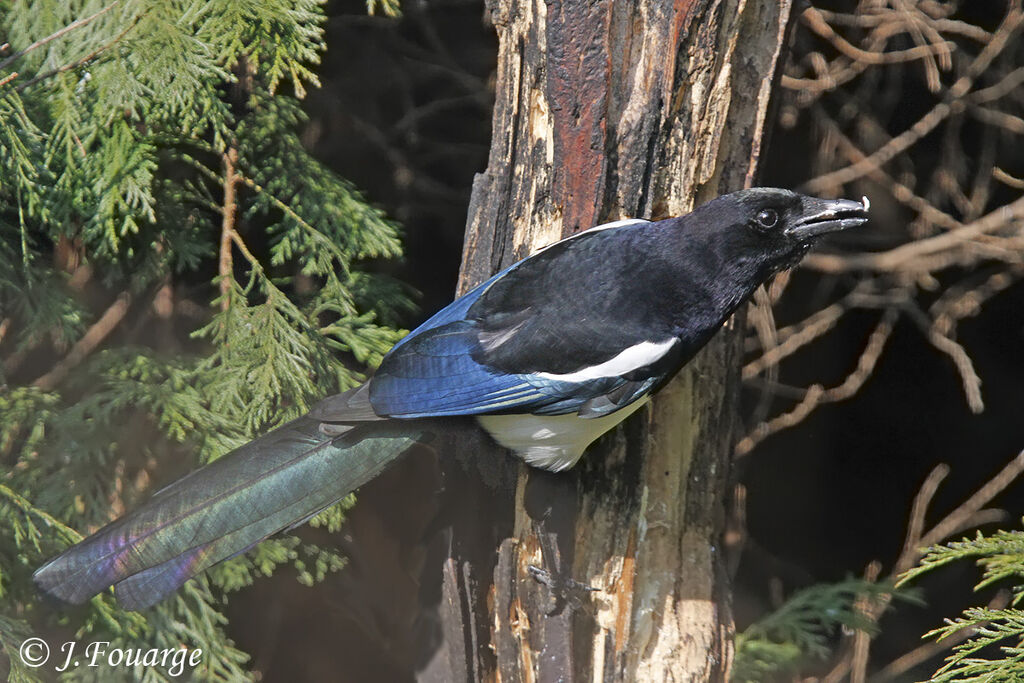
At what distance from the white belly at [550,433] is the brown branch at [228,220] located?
58cm

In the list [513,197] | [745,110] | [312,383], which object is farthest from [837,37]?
[312,383]

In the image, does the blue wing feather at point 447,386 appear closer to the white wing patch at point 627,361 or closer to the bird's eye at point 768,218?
the white wing patch at point 627,361

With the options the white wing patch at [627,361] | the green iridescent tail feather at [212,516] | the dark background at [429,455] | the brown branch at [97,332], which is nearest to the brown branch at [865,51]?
the dark background at [429,455]

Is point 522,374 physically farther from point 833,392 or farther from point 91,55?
point 833,392

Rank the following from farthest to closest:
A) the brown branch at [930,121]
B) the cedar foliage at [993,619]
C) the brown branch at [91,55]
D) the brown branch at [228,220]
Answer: the brown branch at [930,121], the brown branch at [228,220], the brown branch at [91,55], the cedar foliage at [993,619]

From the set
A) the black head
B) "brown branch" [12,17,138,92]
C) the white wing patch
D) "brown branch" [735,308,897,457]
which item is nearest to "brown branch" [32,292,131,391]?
"brown branch" [12,17,138,92]

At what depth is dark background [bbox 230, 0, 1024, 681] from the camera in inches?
89.4

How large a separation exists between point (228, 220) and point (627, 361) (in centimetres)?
84

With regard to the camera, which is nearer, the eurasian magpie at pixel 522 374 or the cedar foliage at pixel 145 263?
the eurasian magpie at pixel 522 374

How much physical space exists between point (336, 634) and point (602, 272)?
4.22 ft

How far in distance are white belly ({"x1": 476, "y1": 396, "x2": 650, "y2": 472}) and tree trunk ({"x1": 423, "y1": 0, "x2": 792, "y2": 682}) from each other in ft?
0.10

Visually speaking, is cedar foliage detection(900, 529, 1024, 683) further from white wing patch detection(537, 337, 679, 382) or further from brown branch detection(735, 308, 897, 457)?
brown branch detection(735, 308, 897, 457)

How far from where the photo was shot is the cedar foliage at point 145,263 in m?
1.67

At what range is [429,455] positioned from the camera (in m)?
2.37
